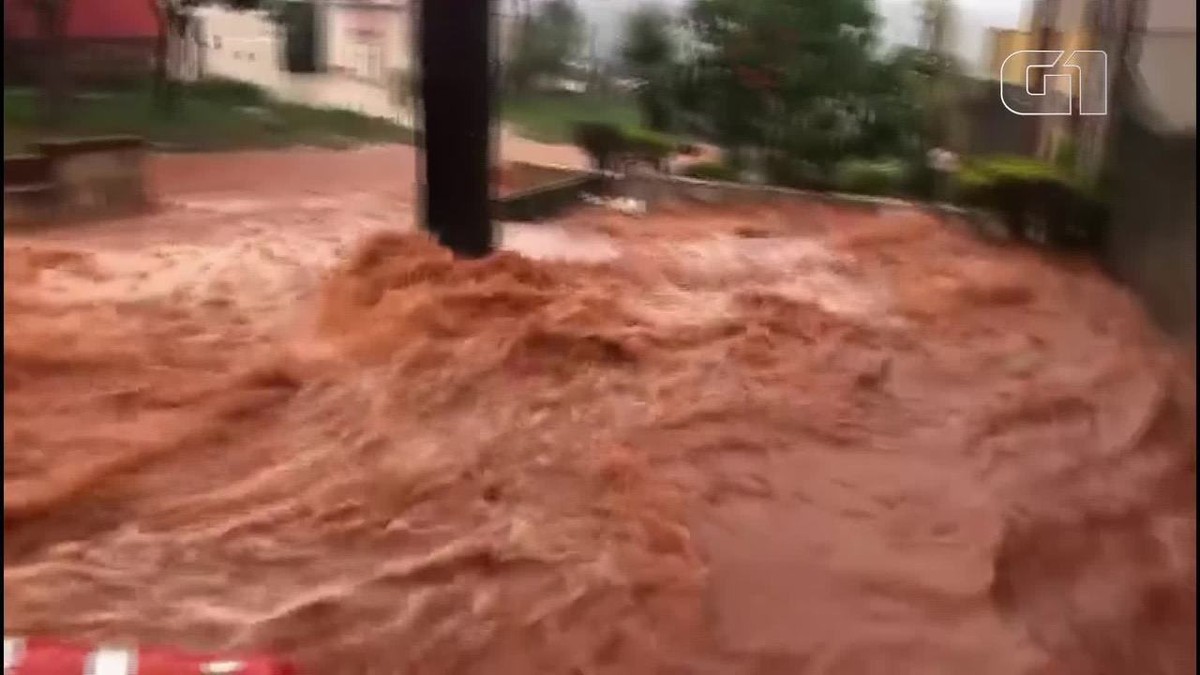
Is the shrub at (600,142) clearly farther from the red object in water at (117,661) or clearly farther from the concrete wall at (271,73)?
the red object in water at (117,661)

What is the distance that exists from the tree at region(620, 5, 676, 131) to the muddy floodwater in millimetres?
164

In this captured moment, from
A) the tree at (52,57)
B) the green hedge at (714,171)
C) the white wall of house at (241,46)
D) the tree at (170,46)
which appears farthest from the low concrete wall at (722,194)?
the tree at (52,57)

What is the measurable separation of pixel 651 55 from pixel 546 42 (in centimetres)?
15

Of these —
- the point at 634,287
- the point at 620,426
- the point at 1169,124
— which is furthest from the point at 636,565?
the point at 634,287

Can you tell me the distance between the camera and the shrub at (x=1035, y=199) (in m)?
1.44

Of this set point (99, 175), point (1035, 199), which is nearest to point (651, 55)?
point (1035, 199)

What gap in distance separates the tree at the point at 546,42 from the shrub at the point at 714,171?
8.8 inches

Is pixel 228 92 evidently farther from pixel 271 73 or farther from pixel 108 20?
pixel 108 20

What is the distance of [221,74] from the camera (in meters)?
1.40

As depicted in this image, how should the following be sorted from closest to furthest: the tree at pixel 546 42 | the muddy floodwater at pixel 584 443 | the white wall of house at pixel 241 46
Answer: the muddy floodwater at pixel 584 443
the white wall of house at pixel 241 46
the tree at pixel 546 42

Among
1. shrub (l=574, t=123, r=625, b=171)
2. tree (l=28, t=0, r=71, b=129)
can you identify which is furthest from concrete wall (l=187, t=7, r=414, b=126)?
tree (l=28, t=0, r=71, b=129)

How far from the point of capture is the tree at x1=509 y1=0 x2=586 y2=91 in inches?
65.2

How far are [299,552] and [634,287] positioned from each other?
28.8 inches

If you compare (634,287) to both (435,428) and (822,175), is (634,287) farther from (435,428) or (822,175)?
(435,428)
